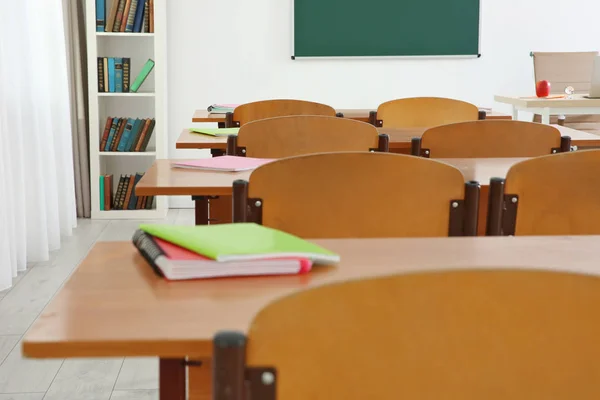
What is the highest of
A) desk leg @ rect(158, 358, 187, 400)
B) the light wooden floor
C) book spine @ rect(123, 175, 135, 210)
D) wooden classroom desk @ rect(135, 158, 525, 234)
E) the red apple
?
the red apple

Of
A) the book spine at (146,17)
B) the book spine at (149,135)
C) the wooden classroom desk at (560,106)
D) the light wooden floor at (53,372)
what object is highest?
the book spine at (146,17)

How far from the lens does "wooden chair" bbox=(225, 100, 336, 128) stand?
13.0ft

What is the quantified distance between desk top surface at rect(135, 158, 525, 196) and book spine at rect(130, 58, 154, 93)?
3059mm

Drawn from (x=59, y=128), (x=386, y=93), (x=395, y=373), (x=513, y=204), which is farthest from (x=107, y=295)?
(x=386, y=93)

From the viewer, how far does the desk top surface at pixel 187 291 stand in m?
0.95

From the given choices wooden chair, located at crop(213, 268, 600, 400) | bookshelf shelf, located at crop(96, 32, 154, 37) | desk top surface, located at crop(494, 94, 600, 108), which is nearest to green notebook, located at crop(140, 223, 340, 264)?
wooden chair, located at crop(213, 268, 600, 400)

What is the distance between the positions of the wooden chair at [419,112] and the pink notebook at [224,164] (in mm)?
1877

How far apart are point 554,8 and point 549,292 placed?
5626 mm

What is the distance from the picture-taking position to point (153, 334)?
3.16 feet

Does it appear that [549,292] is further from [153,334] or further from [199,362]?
[199,362]

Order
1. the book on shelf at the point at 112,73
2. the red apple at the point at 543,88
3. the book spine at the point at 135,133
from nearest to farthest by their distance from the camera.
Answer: the red apple at the point at 543,88 < the book on shelf at the point at 112,73 < the book spine at the point at 135,133

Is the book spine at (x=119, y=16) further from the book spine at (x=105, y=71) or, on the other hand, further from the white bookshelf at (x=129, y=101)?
the book spine at (x=105, y=71)

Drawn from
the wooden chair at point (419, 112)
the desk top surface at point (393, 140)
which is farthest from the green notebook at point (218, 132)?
the wooden chair at point (419, 112)

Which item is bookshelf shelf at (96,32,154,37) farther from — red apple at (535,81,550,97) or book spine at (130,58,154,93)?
red apple at (535,81,550,97)
